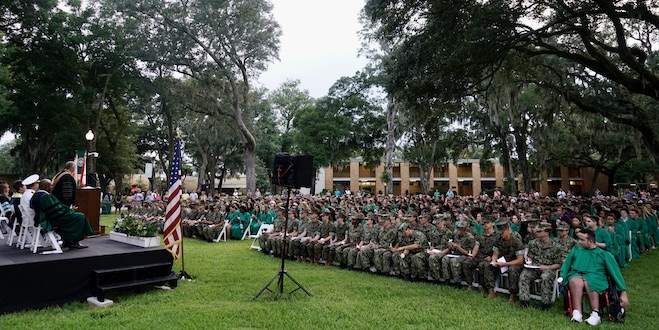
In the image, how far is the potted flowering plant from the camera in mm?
6919

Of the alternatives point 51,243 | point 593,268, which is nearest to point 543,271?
point 593,268

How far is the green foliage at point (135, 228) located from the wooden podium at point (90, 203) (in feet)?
4.78

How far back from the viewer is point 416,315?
5.46m

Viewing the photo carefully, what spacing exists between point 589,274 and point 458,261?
2057mm

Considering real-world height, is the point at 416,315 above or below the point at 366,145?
below

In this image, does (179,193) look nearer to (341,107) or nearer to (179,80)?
(179,80)

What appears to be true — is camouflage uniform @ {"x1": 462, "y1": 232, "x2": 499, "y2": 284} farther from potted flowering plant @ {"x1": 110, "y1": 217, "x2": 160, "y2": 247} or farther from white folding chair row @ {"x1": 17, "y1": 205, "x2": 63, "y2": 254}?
white folding chair row @ {"x1": 17, "y1": 205, "x2": 63, "y2": 254}

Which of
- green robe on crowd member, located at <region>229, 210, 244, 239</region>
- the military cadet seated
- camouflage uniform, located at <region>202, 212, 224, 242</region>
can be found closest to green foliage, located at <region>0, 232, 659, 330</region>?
the military cadet seated

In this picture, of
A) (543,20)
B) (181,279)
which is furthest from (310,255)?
(543,20)

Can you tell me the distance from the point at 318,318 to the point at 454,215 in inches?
267

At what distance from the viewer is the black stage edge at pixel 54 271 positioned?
532cm

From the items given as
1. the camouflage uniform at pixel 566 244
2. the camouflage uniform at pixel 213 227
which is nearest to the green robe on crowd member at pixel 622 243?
the camouflage uniform at pixel 566 244

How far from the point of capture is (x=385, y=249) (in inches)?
322

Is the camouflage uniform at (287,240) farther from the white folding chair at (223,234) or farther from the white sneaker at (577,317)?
the white sneaker at (577,317)
